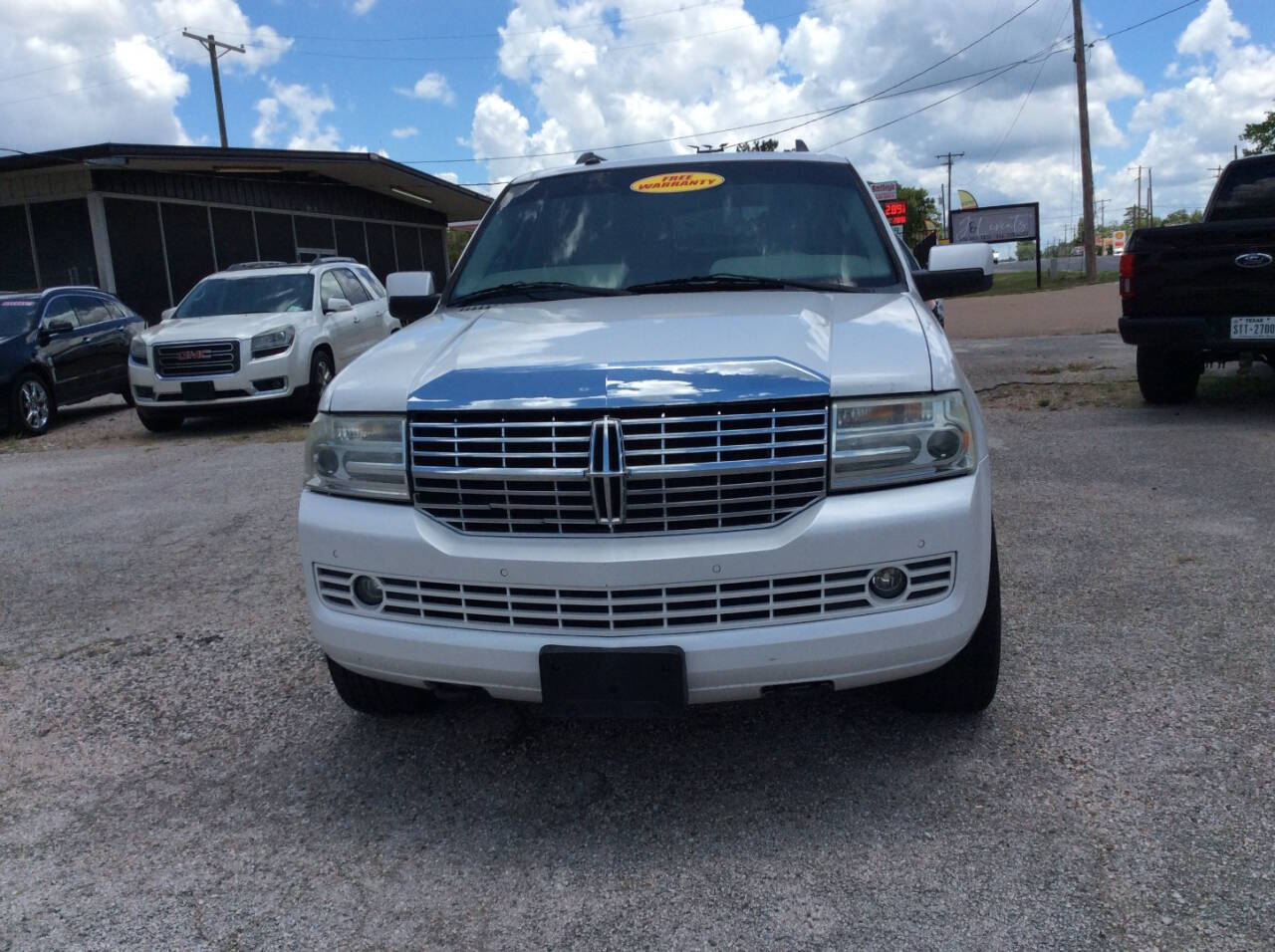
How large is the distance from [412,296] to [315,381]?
24.8 feet

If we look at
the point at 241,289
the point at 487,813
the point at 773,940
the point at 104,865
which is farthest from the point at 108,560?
the point at 241,289

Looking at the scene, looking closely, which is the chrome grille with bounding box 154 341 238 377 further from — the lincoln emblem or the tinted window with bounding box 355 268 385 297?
the lincoln emblem

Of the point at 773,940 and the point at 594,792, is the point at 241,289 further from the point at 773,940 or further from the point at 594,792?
the point at 773,940

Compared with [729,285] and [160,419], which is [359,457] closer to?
[729,285]

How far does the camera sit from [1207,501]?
237 inches

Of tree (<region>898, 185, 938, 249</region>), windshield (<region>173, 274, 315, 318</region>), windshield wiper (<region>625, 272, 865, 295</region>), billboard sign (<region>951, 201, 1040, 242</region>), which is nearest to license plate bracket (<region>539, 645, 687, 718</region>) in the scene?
windshield wiper (<region>625, 272, 865, 295</region>)

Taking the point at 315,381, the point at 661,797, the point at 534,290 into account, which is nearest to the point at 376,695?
the point at 661,797

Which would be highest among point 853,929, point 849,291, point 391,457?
point 849,291

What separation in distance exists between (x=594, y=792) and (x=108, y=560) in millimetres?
4074

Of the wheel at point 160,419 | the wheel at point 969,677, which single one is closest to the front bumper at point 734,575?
the wheel at point 969,677

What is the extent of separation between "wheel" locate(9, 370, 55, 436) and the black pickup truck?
36.4 feet

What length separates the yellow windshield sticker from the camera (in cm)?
437

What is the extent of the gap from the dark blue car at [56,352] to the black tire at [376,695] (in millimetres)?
10264

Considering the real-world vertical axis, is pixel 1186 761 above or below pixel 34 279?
below
